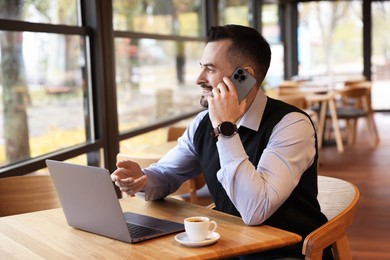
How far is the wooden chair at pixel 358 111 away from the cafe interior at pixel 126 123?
3 cm

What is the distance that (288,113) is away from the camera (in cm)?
202

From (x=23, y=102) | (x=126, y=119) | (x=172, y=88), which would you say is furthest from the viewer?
(x=172, y=88)

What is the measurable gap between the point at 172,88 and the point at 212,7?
1.50m

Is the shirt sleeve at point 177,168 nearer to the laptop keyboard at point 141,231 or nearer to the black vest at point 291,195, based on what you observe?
the black vest at point 291,195

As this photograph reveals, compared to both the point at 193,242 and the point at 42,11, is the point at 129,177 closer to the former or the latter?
the point at 193,242

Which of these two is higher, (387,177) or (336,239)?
(336,239)

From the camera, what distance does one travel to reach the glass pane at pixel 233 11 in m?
8.72

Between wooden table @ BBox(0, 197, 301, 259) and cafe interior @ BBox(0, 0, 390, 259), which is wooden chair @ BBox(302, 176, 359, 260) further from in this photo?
wooden table @ BBox(0, 197, 301, 259)

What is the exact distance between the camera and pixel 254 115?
2.06 meters

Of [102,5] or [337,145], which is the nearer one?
[102,5]

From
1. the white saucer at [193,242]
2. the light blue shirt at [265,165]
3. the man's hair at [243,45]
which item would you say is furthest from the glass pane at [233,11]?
the white saucer at [193,242]

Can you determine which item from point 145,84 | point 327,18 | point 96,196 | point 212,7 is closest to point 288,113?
point 96,196

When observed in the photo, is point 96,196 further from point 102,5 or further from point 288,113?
point 102,5

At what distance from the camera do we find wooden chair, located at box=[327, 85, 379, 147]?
316 inches
